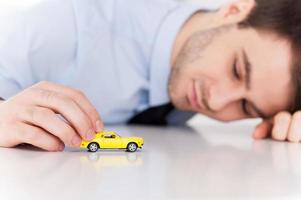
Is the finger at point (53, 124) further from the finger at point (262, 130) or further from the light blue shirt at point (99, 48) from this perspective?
the finger at point (262, 130)

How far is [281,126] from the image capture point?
3.79 ft

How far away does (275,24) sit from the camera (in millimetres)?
1276

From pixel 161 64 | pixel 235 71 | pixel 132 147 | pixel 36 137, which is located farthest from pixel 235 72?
pixel 36 137

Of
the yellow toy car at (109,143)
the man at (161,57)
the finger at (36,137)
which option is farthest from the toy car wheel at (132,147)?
the man at (161,57)

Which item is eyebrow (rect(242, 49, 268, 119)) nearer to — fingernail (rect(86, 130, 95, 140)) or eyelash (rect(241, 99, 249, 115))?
eyelash (rect(241, 99, 249, 115))

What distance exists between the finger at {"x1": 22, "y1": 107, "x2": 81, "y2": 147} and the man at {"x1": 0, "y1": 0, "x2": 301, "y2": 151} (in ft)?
1.11

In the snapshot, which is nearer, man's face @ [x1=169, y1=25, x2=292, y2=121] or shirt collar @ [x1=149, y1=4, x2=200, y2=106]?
man's face @ [x1=169, y1=25, x2=292, y2=121]

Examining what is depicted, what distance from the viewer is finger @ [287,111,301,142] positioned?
1.13 m

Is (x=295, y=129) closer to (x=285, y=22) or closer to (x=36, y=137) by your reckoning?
Answer: (x=285, y=22)

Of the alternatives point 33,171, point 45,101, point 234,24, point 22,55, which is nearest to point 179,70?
point 234,24

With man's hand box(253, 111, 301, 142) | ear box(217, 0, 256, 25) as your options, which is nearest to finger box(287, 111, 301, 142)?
man's hand box(253, 111, 301, 142)

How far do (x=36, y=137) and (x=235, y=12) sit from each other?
0.83 meters

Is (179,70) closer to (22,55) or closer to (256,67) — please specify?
(256,67)

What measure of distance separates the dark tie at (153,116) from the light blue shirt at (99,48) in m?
0.04
